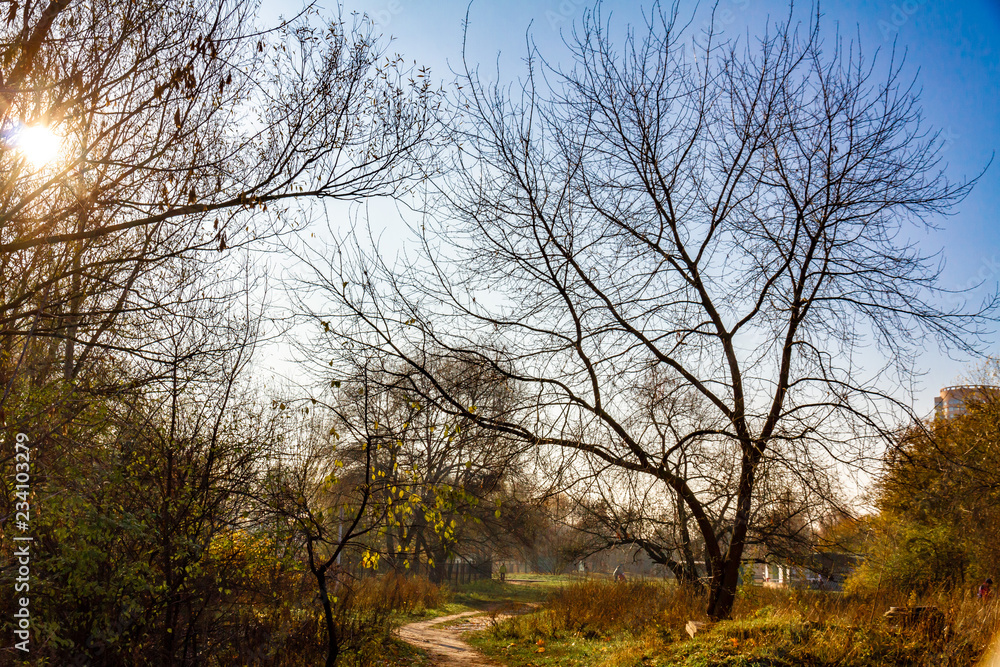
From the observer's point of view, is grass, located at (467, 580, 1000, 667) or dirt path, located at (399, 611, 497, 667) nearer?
grass, located at (467, 580, 1000, 667)

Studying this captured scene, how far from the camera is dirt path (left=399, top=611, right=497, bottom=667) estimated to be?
35.2 feet

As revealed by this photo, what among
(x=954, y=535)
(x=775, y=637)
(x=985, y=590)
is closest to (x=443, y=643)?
(x=775, y=637)

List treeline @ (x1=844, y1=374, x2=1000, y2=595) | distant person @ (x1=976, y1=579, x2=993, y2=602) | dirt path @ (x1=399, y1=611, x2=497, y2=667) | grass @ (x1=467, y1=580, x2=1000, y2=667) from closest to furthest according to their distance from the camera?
grass @ (x1=467, y1=580, x2=1000, y2=667), distant person @ (x1=976, y1=579, x2=993, y2=602), dirt path @ (x1=399, y1=611, x2=497, y2=667), treeline @ (x1=844, y1=374, x2=1000, y2=595)

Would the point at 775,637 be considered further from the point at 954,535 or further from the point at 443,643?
the point at 954,535

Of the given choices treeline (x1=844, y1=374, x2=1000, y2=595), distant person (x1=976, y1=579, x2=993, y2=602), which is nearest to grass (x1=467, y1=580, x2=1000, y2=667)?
distant person (x1=976, y1=579, x2=993, y2=602)

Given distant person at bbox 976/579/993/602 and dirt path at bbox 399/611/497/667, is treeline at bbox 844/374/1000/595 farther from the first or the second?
dirt path at bbox 399/611/497/667

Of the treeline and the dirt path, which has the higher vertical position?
the treeline

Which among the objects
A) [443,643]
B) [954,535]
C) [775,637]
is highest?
[954,535]

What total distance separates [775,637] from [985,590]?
6.75 meters

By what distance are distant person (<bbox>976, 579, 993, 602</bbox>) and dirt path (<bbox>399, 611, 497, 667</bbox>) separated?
23.4ft

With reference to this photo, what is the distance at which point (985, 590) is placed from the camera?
10641 millimetres

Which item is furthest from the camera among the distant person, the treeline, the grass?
the treeline

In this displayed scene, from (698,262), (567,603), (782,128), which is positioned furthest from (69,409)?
(567,603)

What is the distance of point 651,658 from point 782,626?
63.9 inches
